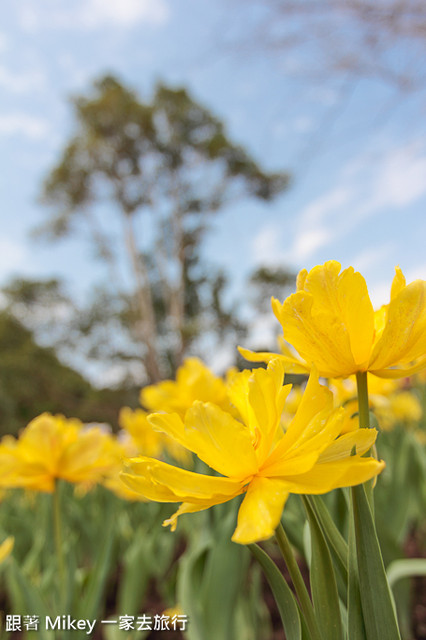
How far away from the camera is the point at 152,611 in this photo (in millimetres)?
1397

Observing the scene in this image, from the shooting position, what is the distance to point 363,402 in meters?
0.34

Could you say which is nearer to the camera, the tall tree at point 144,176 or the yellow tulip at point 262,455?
the yellow tulip at point 262,455

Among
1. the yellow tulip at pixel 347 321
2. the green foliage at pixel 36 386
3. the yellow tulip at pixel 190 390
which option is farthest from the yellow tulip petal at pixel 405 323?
the green foliage at pixel 36 386

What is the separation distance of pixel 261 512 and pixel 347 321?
0.15m

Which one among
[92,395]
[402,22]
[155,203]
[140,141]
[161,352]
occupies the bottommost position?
[402,22]

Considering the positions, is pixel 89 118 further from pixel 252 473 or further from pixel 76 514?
pixel 252 473

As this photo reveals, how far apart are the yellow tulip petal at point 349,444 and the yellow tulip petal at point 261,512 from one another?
37 millimetres

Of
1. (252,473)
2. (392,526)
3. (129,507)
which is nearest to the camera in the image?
(252,473)

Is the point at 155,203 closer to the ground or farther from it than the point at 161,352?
farther from it

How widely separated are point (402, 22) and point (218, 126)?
36.8 ft

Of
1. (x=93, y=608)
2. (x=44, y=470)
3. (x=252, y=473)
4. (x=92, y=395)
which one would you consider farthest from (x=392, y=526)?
(x=92, y=395)

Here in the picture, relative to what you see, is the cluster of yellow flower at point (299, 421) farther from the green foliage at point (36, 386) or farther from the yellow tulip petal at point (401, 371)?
the green foliage at point (36, 386)

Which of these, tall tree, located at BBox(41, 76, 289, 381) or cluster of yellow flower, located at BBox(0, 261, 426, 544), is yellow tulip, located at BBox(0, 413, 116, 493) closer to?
cluster of yellow flower, located at BBox(0, 261, 426, 544)

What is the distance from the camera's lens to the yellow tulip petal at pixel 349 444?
11.1 inches
